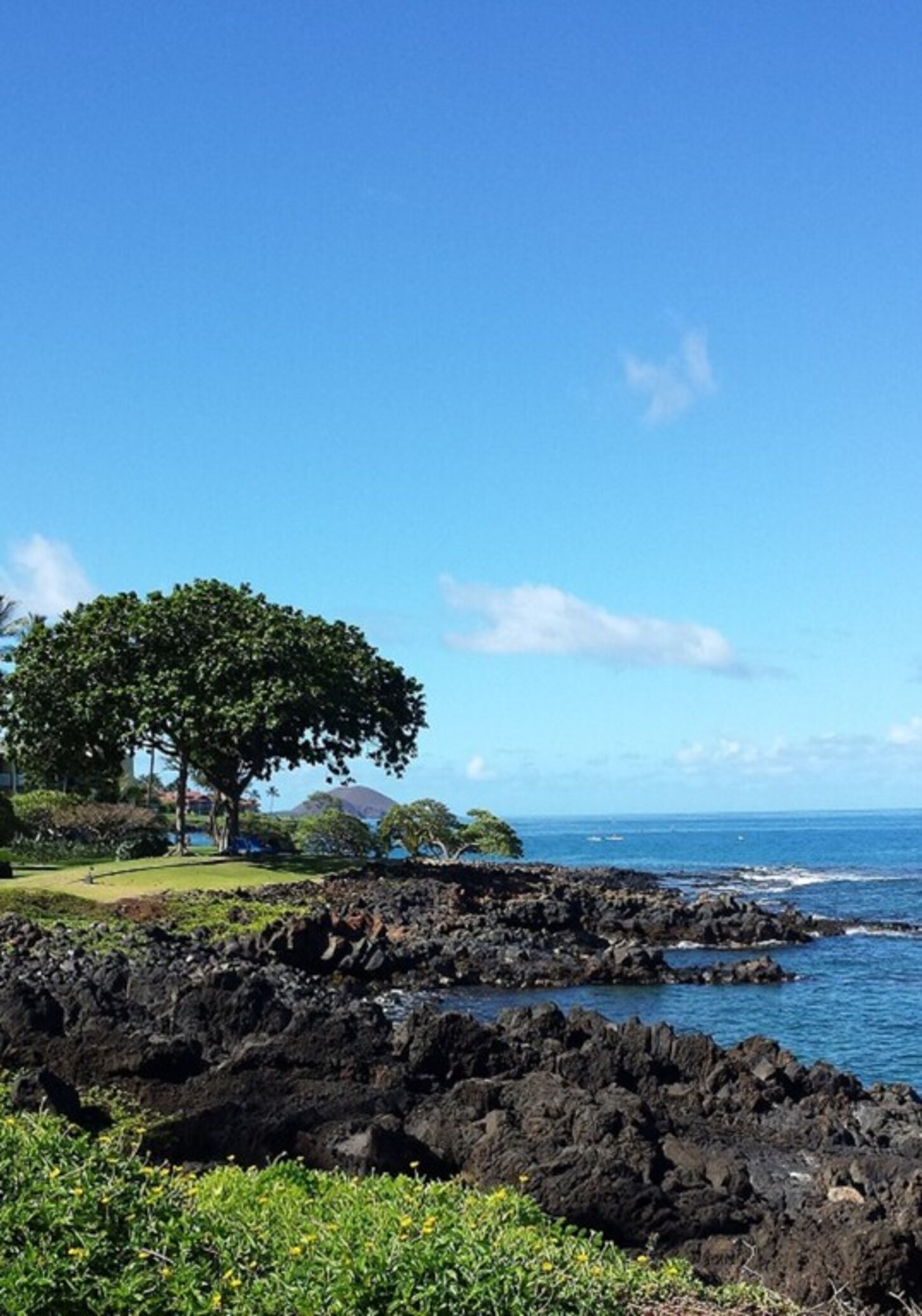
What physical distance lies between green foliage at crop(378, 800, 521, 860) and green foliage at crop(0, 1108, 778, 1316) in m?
76.5

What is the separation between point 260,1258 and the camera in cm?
861

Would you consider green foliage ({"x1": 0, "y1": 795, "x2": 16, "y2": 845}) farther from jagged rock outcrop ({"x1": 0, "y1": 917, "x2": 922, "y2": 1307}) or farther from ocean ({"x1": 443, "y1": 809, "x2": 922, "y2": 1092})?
jagged rock outcrop ({"x1": 0, "y1": 917, "x2": 922, "y2": 1307})

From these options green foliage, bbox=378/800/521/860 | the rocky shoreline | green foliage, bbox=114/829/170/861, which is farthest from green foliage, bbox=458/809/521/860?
the rocky shoreline

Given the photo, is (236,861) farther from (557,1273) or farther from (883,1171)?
(557,1273)

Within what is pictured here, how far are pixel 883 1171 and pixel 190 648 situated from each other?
44.2 meters

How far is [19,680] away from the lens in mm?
55656

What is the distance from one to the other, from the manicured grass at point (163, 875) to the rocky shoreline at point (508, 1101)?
1158cm

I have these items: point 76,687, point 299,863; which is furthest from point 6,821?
point 299,863

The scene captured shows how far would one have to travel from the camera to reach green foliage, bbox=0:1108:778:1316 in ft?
25.9

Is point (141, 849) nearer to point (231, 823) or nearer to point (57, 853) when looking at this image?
point (231, 823)

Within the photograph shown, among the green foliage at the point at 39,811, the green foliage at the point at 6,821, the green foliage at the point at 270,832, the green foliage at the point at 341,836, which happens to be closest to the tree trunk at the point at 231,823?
the green foliage at the point at 6,821

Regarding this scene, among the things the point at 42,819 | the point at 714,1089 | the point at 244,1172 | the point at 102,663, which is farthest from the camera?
the point at 42,819

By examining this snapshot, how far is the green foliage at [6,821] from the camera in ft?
199

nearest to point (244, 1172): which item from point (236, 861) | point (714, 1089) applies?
point (714, 1089)
